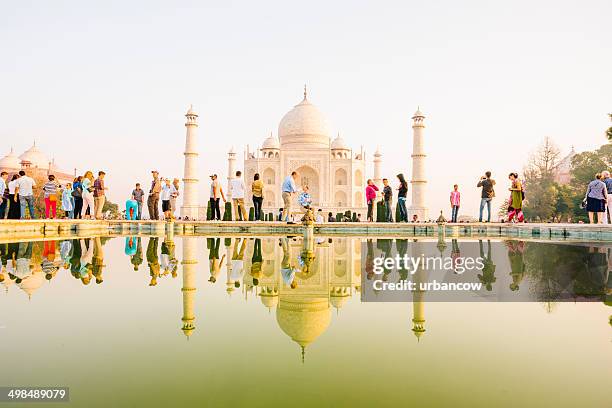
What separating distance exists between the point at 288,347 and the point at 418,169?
23.3 meters

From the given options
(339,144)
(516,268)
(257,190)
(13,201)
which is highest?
(339,144)

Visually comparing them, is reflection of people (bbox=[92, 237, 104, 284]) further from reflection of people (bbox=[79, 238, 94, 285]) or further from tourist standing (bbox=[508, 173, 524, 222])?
tourist standing (bbox=[508, 173, 524, 222])

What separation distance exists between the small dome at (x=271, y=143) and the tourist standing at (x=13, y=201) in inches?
1054

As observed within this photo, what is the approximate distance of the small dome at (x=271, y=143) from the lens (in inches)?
1442

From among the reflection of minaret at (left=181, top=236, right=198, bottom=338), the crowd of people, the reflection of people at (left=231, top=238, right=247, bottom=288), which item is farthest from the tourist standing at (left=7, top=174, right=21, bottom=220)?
the reflection of people at (left=231, top=238, right=247, bottom=288)

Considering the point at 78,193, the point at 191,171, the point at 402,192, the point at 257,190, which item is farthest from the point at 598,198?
the point at 191,171

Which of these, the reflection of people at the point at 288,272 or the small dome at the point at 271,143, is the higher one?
the small dome at the point at 271,143

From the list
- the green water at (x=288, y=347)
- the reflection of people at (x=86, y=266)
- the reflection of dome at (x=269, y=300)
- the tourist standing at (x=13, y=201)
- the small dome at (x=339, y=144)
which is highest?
the small dome at (x=339, y=144)

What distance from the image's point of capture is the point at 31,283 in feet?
11.6

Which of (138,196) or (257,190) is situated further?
(138,196)

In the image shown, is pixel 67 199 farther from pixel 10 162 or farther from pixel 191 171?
pixel 10 162

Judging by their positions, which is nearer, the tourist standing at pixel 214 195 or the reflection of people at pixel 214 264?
the reflection of people at pixel 214 264

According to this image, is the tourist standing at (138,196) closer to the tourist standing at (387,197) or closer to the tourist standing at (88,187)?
the tourist standing at (88,187)

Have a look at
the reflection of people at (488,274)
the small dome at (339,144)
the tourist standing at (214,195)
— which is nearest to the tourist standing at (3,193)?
the tourist standing at (214,195)
